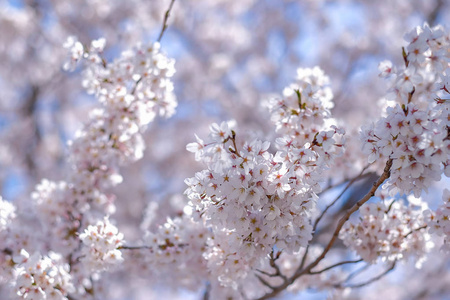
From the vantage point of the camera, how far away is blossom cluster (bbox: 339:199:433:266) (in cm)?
295

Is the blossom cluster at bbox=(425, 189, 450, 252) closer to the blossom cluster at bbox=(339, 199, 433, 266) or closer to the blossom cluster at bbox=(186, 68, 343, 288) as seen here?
the blossom cluster at bbox=(339, 199, 433, 266)

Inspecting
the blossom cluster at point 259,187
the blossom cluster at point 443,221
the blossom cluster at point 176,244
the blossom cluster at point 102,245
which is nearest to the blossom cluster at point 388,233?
the blossom cluster at point 443,221

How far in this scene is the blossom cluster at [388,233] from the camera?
116 inches

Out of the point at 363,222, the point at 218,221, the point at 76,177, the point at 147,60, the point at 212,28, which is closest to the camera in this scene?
the point at 218,221

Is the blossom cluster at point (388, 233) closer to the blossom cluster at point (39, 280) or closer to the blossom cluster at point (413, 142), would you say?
the blossom cluster at point (413, 142)

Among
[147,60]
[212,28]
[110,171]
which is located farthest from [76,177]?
[212,28]

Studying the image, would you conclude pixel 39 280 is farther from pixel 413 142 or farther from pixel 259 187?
pixel 413 142

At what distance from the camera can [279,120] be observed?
312 centimetres

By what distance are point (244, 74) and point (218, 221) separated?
8.82 m

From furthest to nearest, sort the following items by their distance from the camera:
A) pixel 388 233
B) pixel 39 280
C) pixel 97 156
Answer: pixel 97 156
pixel 388 233
pixel 39 280

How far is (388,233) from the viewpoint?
2947 mm

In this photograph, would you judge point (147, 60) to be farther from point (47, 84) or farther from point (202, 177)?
point (47, 84)

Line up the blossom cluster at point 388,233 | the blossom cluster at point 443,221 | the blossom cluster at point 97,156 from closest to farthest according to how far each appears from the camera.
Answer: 1. the blossom cluster at point 443,221
2. the blossom cluster at point 388,233
3. the blossom cluster at point 97,156

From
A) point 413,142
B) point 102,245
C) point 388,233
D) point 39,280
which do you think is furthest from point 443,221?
point 39,280
